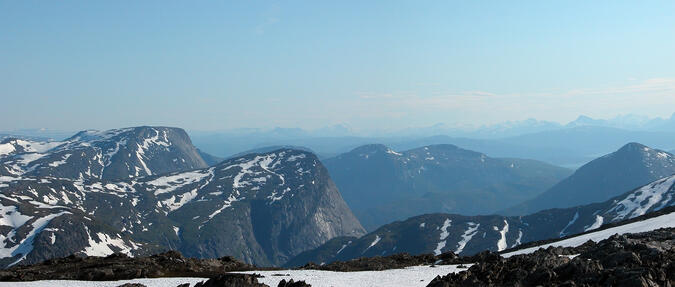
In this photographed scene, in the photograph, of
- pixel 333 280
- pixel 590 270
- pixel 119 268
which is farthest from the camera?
pixel 119 268

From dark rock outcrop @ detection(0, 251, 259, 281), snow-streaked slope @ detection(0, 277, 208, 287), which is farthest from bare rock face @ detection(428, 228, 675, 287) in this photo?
dark rock outcrop @ detection(0, 251, 259, 281)

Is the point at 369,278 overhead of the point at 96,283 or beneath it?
beneath

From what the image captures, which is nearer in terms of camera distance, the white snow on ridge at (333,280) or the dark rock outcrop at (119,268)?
the white snow on ridge at (333,280)

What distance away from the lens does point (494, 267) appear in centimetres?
4206

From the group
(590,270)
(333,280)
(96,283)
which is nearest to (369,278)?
(333,280)

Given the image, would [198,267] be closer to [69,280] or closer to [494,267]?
[69,280]

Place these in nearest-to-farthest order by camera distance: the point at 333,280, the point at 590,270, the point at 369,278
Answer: the point at 590,270 → the point at 333,280 → the point at 369,278

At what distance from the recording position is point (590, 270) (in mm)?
36594

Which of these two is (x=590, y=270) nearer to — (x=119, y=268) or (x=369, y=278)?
(x=369, y=278)

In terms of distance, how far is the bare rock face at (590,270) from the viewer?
32.9 m

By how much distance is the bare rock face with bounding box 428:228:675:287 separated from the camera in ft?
108

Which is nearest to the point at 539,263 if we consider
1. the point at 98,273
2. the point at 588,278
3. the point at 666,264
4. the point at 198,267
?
the point at 588,278

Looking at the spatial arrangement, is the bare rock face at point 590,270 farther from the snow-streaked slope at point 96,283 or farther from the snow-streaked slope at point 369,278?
the snow-streaked slope at point 96,283

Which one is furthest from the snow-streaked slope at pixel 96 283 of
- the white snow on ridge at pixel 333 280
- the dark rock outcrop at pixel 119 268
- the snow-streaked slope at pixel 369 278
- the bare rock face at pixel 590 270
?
the bare rock face at pixel 590 270
